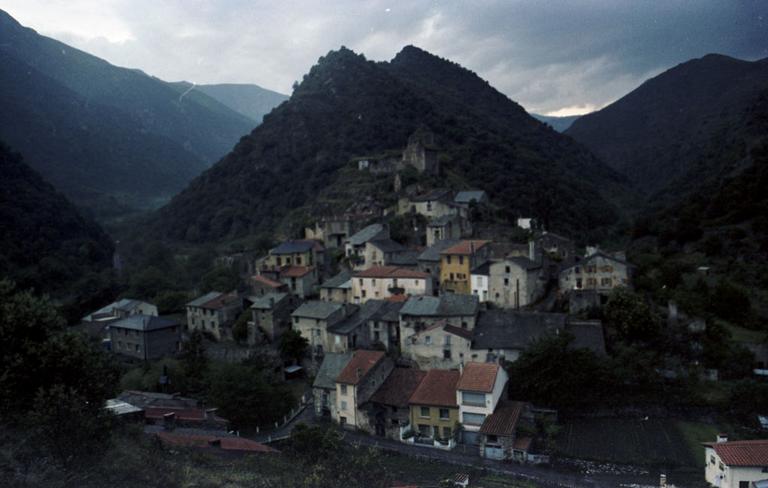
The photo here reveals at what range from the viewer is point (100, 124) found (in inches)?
5625

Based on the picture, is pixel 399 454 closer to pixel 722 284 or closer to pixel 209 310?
pixel 209 310

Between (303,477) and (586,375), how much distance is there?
20.7 m

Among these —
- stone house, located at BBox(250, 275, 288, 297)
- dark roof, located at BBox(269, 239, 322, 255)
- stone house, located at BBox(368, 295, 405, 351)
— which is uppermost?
dark roof, located at BBox(269, 239, 322, 255)

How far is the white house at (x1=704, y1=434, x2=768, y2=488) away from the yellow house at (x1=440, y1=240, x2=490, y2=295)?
20.4 metres

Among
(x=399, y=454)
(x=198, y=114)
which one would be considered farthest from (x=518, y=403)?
(x=198, y=114)

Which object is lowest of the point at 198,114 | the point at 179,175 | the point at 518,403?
the point at 518,403

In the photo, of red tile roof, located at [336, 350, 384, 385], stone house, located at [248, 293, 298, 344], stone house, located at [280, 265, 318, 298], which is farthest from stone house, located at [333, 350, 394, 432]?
stone house, located at [280, 265, 318, 298]

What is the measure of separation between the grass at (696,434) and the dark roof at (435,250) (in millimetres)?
19580

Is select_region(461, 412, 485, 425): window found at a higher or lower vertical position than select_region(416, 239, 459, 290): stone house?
lower

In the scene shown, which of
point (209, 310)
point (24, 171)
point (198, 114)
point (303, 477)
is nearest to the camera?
point (303, 477)

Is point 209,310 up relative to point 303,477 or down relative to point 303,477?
up

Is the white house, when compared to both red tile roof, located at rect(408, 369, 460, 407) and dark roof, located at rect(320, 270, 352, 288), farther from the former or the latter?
dark roof, located at rect(320, 270, 352, 288)

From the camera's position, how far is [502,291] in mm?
39844

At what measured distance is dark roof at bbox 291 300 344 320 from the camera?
40156 mm
